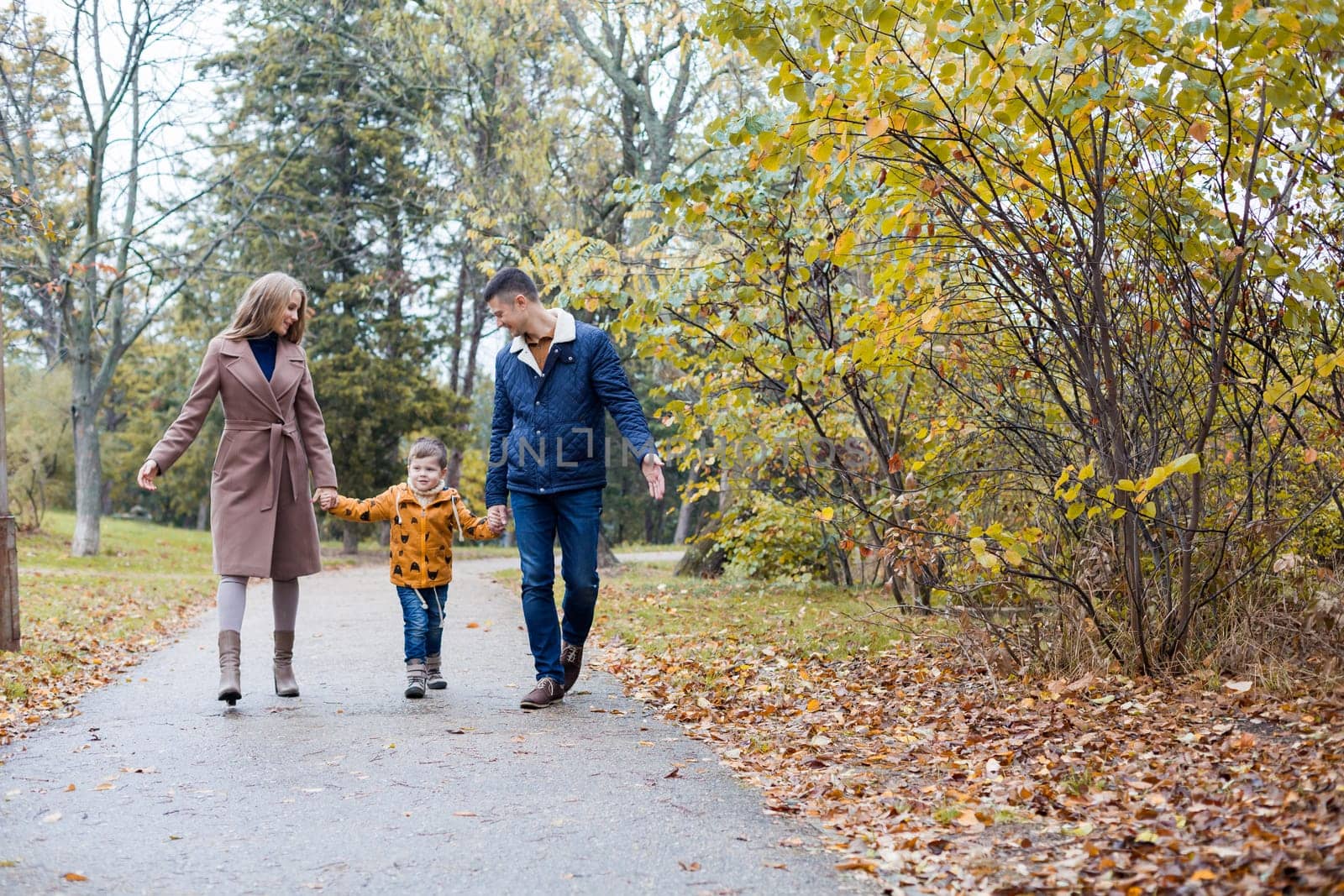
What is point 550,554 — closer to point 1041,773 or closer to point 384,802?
point 384,802

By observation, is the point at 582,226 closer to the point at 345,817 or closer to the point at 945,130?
the point at 945,130

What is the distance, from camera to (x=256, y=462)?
5.80 meters

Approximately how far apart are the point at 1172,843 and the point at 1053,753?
117 cm

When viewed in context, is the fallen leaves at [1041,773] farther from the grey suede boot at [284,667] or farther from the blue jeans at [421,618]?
the grey suede boot at [284,667]

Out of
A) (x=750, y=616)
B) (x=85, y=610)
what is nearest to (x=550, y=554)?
(x=750, y=616)

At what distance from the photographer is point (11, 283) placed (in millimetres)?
22844

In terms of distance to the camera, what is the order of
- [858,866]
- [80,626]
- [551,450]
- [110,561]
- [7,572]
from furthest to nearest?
A: 1. [110,561]
2. [80,626]
3. [7,572]
4. [551,450]
5. [858,866]

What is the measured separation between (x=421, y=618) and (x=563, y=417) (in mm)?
1500

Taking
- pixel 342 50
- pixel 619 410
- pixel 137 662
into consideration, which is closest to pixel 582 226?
pixel 342 50

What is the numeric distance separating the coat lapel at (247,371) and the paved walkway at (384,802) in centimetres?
155

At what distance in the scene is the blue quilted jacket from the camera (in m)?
5.62

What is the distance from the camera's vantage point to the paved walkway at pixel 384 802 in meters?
3.22

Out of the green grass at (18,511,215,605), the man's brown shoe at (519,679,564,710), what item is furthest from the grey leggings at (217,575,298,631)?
the green grass at (18,511,215,605)

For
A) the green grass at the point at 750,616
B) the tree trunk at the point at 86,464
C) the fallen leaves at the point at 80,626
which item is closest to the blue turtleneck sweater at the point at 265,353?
the fallen leaves at the point at 80,626
